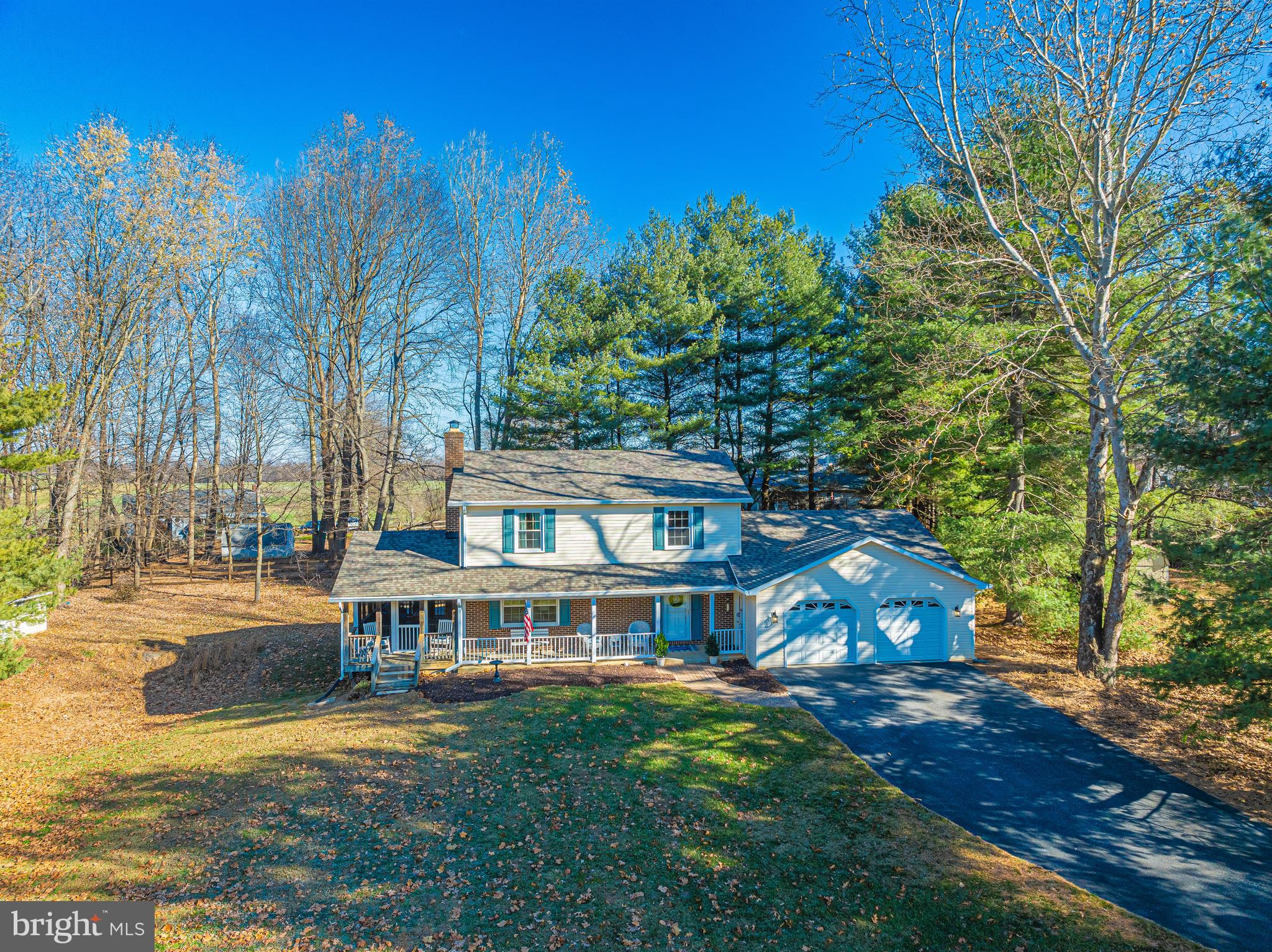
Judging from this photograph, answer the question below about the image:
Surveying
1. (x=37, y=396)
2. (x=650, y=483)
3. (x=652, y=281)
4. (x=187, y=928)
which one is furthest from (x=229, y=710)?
(x=652, y=281)

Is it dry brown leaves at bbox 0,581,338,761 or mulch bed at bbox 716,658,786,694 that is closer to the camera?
dry brown leaves at bbox 0,581,338,761

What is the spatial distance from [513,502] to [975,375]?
16.0 m

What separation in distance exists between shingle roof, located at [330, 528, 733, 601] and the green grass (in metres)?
4.81

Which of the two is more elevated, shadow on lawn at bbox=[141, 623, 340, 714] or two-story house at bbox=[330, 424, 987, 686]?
two-story house at bbox=[330, 424, 987, 686]

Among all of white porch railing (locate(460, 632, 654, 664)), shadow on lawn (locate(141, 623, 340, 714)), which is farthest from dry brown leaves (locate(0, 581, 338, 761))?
white porch railing (locate(460, 632, 654, 664))

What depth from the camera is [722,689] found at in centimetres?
1558

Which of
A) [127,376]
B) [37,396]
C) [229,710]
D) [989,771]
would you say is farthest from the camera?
[127,376]

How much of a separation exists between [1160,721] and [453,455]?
2074 centimetres

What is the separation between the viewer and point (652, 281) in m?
28.5

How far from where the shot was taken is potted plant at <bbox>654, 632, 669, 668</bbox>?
17.8m

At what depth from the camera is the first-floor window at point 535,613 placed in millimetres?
19094

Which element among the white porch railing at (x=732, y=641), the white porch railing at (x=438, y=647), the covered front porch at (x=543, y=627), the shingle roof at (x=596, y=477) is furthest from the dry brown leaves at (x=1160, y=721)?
the white porch railing at (x=438, y=647)

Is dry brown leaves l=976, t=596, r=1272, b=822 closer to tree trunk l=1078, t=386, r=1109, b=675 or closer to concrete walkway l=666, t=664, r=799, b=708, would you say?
tree trunk l=1078, t=386, r=1109, b=675

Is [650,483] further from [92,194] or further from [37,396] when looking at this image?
[92,194]
